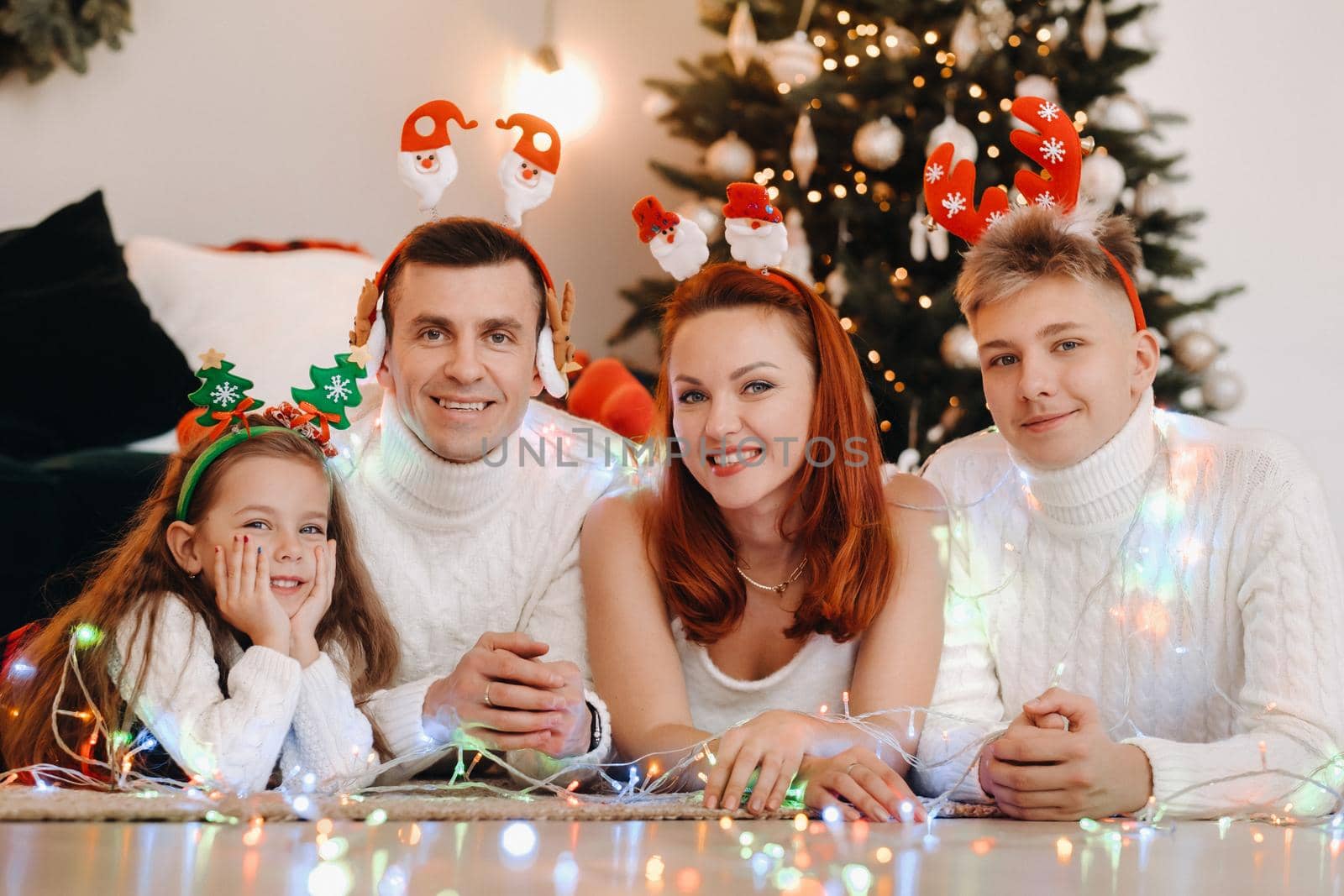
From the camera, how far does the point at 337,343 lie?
9.52 feet

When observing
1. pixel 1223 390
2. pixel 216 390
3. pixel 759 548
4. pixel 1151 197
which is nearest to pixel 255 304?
pixel 216 390

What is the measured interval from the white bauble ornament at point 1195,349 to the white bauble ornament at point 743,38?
1.30 m

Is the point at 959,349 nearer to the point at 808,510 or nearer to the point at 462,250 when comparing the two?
the point at 808,510

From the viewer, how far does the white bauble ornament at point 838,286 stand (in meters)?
3.13

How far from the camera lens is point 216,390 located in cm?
169

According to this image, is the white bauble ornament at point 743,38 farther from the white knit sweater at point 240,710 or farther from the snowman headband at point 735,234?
the white knit sweater at point 240,710

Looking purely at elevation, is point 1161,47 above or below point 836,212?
above

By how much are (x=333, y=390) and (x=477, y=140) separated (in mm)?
2461

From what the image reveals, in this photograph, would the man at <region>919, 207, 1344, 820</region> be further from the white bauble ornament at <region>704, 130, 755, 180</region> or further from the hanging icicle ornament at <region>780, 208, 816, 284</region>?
the white bauble ornament at <region>704, 130, 755, 180</region>

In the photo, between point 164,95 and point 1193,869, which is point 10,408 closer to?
point 164,95

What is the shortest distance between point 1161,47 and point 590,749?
3246 millimetres

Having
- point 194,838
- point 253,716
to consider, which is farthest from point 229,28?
point 194,838

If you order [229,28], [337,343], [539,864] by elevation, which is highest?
[229,28]

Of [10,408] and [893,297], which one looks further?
[893,297]
